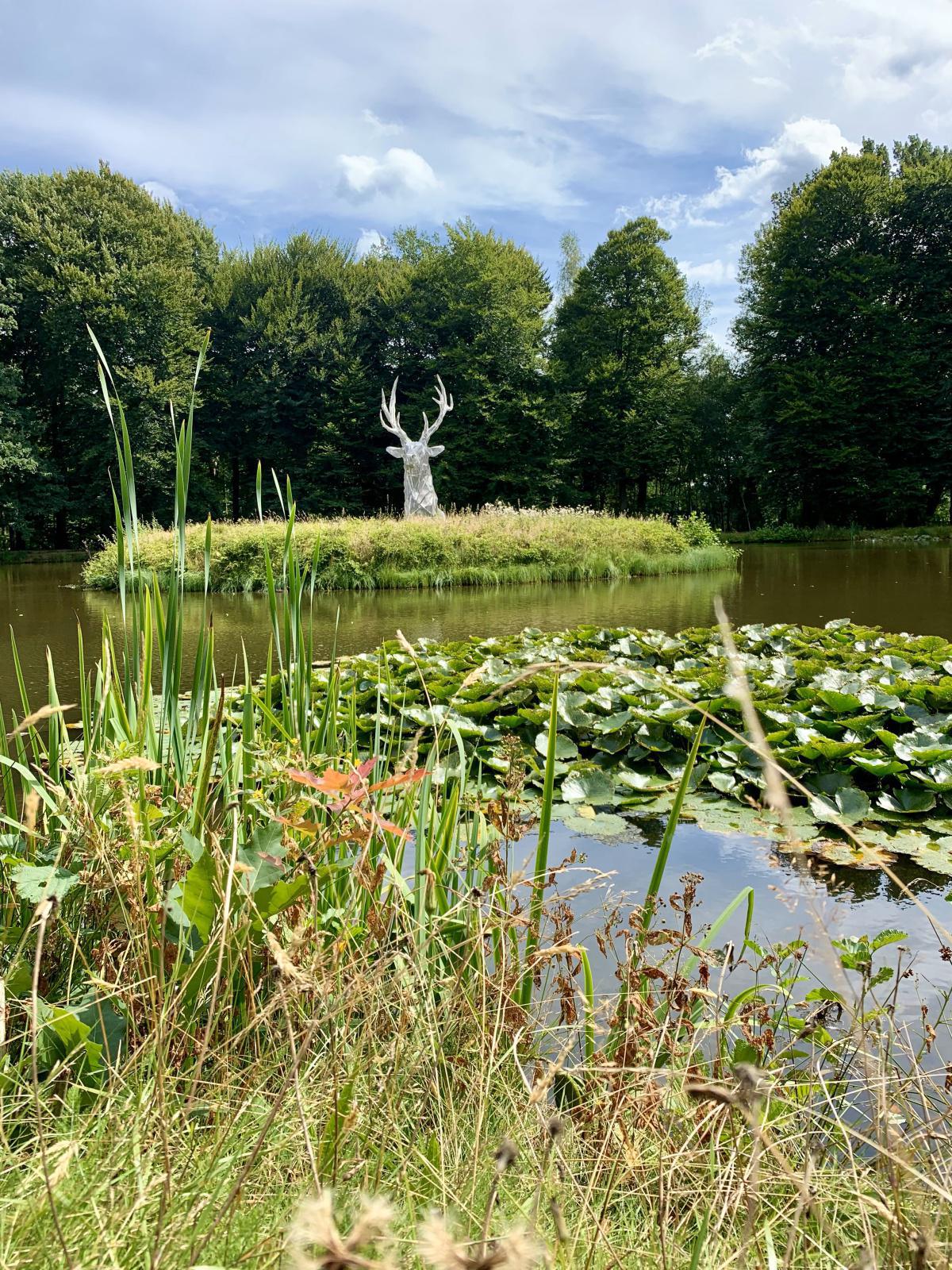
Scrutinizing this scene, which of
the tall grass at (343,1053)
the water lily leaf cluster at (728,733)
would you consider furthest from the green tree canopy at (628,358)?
the tall grass at (343,1053)

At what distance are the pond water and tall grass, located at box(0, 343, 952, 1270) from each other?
0.26 m

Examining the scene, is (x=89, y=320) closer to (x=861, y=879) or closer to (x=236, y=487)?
(x=236, y=487)

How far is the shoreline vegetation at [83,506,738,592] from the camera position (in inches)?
557

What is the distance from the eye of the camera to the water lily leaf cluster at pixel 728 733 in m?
3.14

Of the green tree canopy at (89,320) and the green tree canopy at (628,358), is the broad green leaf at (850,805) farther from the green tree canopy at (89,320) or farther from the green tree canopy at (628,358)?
the green tree canopy at (628,358)

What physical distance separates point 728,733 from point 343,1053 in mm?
1774

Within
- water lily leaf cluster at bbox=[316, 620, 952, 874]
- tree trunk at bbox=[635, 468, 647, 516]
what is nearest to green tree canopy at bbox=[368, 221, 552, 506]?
tree trunk at bbox=[635, 468, 647, 516]

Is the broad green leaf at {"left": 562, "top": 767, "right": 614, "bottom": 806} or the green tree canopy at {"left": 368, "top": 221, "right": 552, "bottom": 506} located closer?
the broad green leaf at {"left": 562, "top": 767, "right": 614, "bottom": 806}

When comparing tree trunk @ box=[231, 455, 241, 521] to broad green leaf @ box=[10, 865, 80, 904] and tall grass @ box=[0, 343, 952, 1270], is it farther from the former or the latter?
broad green leaf @ box=[10, 865, 80, 904]

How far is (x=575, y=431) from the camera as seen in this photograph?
30.2 meters

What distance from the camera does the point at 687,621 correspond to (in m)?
8.73

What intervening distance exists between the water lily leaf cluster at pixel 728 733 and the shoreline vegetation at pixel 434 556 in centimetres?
928

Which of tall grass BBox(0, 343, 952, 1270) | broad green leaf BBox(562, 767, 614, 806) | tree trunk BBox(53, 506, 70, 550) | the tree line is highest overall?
the tree line

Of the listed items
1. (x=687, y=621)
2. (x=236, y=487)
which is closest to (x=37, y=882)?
(x=687, y=621)
